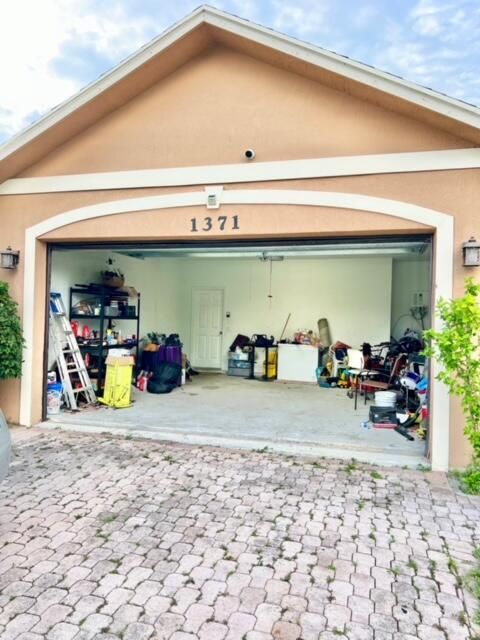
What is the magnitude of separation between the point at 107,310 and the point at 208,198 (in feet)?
11.6

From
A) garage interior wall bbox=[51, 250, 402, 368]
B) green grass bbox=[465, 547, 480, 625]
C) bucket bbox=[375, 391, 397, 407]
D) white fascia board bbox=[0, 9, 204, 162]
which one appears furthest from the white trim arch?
garage interior wall bbox=[51, 250, 402, 368]

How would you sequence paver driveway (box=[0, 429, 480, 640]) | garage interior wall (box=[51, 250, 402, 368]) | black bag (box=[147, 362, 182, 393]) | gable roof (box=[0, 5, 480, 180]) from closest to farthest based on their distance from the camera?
paver driveway (box=[0, 429, 480, 640]), gable roof (box=[0, 5, 480, 180]), black bag (box=[147, 362, 182, 393]), garage interior wall (box=[51, 250, 402, 368])

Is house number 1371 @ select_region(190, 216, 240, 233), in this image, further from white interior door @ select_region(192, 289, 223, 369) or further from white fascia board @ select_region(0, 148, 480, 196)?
white interior door @ select_region(192, 289, 223, 369)

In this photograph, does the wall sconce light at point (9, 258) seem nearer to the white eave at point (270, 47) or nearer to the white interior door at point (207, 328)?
the white eave at point (270, 47)

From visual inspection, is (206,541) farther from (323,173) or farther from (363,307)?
(363,307)

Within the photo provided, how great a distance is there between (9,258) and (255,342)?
607cm

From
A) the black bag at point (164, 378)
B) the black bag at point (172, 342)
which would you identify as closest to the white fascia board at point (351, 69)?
the black bag at point (164, 378)

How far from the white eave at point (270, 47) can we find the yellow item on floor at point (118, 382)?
10.4ft

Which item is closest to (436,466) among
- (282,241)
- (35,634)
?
(282,241)

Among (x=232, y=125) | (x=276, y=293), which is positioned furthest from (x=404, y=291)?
(x=232, y=125)

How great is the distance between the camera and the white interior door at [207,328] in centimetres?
1130

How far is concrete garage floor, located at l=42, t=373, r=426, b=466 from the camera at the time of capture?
191 inches

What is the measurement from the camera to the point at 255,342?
34.0 ft

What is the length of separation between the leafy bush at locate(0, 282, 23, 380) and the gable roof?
171 centimetres
